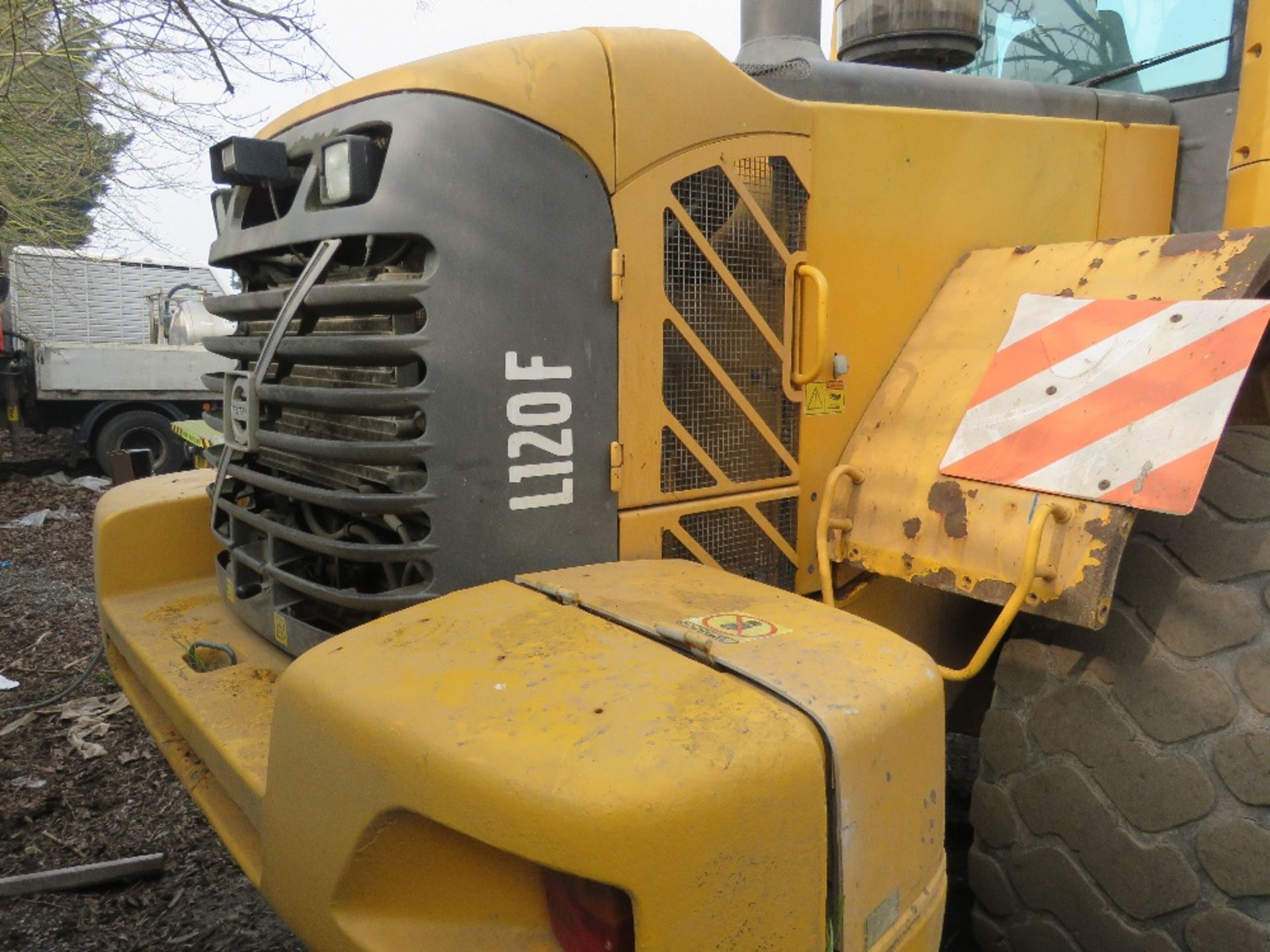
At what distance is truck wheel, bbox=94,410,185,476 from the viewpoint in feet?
34.3

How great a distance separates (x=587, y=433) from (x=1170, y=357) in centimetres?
115

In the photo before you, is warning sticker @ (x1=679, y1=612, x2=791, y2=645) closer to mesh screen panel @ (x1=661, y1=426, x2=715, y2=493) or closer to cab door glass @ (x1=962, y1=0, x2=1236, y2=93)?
mesh screen panel @ (x1=661, y1=426, x2=715, y2=493)

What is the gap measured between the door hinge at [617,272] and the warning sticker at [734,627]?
26.1 inches

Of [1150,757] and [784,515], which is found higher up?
[784,515]

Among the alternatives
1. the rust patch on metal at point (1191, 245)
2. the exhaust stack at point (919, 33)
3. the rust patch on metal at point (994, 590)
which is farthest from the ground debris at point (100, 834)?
the exhaust stack at point (919, 33)

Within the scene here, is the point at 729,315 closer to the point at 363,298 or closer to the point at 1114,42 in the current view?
the point at 363,298

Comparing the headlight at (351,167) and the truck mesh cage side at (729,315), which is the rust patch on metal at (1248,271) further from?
the headlight at (351,167)

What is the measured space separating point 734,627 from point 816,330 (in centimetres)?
87

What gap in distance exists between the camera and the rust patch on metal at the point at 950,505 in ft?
6.52

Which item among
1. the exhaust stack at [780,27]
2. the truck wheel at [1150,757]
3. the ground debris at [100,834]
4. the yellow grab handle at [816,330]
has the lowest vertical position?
the ground debris at [100,834]

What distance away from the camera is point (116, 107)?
6.30 m

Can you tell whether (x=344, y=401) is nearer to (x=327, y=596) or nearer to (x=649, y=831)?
Answer: (x=327, y=596)

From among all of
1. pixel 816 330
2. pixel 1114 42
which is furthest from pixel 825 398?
pixel 1114 42

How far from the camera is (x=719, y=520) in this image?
2.09m
